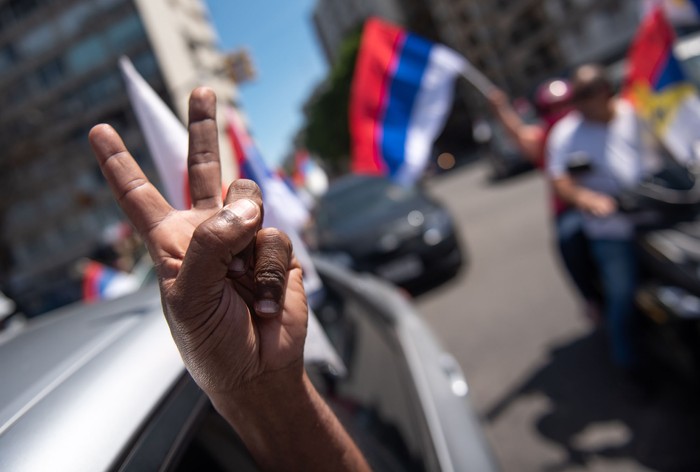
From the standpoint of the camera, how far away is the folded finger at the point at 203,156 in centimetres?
102

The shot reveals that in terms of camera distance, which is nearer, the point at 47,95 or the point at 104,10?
the point at 104,10

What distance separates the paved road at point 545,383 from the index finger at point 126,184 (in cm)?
232

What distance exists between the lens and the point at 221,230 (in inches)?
31.0

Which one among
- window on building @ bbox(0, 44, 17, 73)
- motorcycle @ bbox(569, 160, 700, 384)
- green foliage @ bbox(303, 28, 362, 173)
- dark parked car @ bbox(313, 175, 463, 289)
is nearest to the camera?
motorcycle @ bbox(569, 160, 700, 384)

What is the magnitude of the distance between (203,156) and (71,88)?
42.4m

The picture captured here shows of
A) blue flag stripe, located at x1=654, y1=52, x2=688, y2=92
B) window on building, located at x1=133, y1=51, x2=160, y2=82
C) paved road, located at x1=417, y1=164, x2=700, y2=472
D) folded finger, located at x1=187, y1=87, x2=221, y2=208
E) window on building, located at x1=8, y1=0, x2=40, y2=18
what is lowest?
paved road, located at x1=417, y1=164, x2=700, y2=472

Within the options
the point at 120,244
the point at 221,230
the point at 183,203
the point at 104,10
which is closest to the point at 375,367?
the point at 183,203

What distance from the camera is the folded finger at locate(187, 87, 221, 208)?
1.02 metres

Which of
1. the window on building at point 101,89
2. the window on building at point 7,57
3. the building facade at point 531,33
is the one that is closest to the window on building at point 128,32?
the window on building at point 101,89

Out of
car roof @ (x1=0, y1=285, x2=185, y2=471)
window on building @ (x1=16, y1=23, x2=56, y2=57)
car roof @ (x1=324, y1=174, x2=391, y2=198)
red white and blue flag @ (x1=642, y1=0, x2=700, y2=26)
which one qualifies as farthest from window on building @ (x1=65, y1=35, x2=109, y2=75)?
car roof @ (x1=0, y1=285, x2=185, y2=471)

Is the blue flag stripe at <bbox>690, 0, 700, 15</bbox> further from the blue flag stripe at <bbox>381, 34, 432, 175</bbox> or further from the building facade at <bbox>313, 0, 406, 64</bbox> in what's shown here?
the building facade at <bbox>313, 0, 406, 64</bbox>

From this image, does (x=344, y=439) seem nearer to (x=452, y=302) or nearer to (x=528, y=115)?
(x=452, y=302)

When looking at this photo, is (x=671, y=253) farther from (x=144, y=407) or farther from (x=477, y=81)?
(x=144, y=407)

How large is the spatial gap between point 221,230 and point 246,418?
346mm
